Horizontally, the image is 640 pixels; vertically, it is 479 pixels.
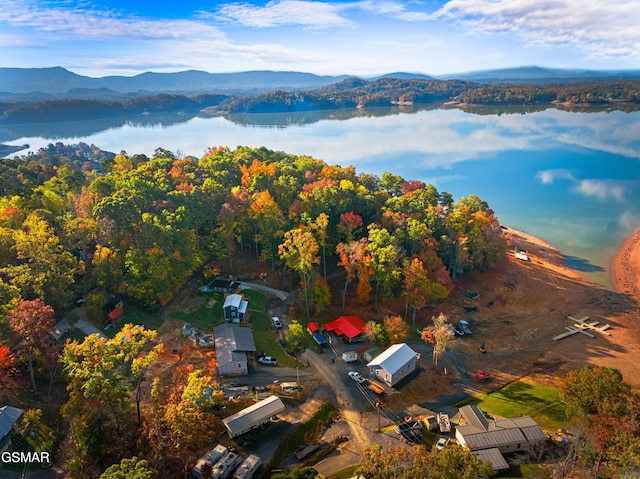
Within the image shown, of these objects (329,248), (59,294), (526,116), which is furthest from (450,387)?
(526,116)

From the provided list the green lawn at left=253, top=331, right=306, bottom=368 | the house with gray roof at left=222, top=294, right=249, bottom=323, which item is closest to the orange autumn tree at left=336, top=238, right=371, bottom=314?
the green lawn at left=253, top=331, right=306, bottom=368

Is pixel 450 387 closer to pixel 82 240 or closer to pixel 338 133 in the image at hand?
pixel 82 240

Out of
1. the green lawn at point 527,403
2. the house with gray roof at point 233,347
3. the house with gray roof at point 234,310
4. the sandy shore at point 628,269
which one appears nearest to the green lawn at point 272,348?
the house with gray roof at point 233,347

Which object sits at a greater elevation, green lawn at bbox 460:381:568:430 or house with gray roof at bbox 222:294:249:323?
house with gray roof at bbox 222:294:249:323

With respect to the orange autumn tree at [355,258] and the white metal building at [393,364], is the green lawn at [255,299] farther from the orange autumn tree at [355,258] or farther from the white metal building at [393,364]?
the white metal building at [393,364]

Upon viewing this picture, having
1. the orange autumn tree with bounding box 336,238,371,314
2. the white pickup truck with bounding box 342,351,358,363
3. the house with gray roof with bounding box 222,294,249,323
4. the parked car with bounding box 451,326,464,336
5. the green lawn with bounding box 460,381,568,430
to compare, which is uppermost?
the orange autumn tree with bounding box 336,238,371,314

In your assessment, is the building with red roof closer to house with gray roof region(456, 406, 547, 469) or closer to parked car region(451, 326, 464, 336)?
parked car region(451, 326, 464, 336)

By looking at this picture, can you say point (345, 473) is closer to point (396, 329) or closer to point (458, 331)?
point (396, 329)
